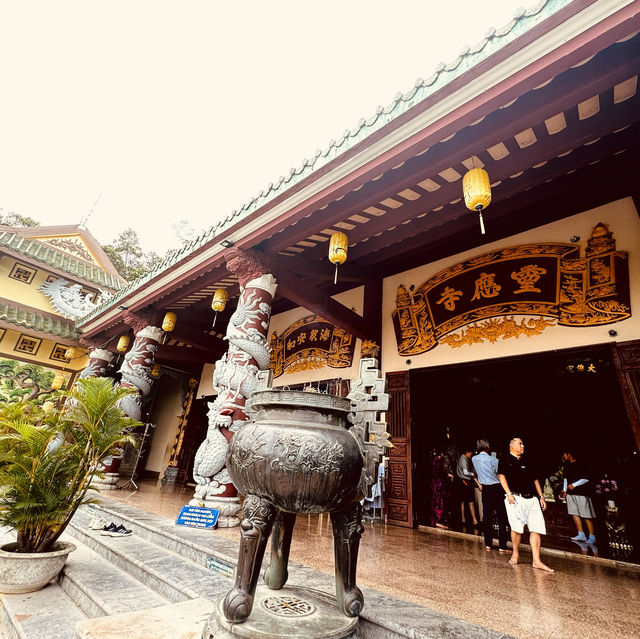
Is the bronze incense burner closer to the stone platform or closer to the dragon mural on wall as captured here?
the stone platform

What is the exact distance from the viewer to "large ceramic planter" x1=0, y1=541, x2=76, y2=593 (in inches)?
Answer: 91.4

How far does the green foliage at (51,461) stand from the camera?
97.7 inches

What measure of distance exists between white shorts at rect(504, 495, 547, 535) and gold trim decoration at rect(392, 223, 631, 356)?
2.05 m

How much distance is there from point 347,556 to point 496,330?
375 cm

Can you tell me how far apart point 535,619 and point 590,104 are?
3.63 metres

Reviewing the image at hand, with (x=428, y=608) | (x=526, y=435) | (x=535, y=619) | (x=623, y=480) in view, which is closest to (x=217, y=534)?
(x=428, y=608)

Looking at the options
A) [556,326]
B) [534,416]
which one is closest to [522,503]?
[556,326]

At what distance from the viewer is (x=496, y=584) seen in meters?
2.39

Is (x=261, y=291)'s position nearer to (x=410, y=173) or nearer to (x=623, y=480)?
(x=410, y=173)

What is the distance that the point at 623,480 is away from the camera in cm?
576

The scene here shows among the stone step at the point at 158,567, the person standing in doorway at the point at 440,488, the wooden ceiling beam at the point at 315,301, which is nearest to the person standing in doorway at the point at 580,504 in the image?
the person standing in doorway at the point at 440,488

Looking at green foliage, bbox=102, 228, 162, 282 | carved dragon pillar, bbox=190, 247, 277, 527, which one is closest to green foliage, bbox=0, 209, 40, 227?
green foliage, bbox=102, 228, 162, 282

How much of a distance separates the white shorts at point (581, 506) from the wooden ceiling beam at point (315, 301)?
Result: 14.2 ft

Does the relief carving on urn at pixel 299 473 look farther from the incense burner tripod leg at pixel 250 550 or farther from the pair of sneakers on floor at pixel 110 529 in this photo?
the pair of sneakers on floor at pixel 110 529
